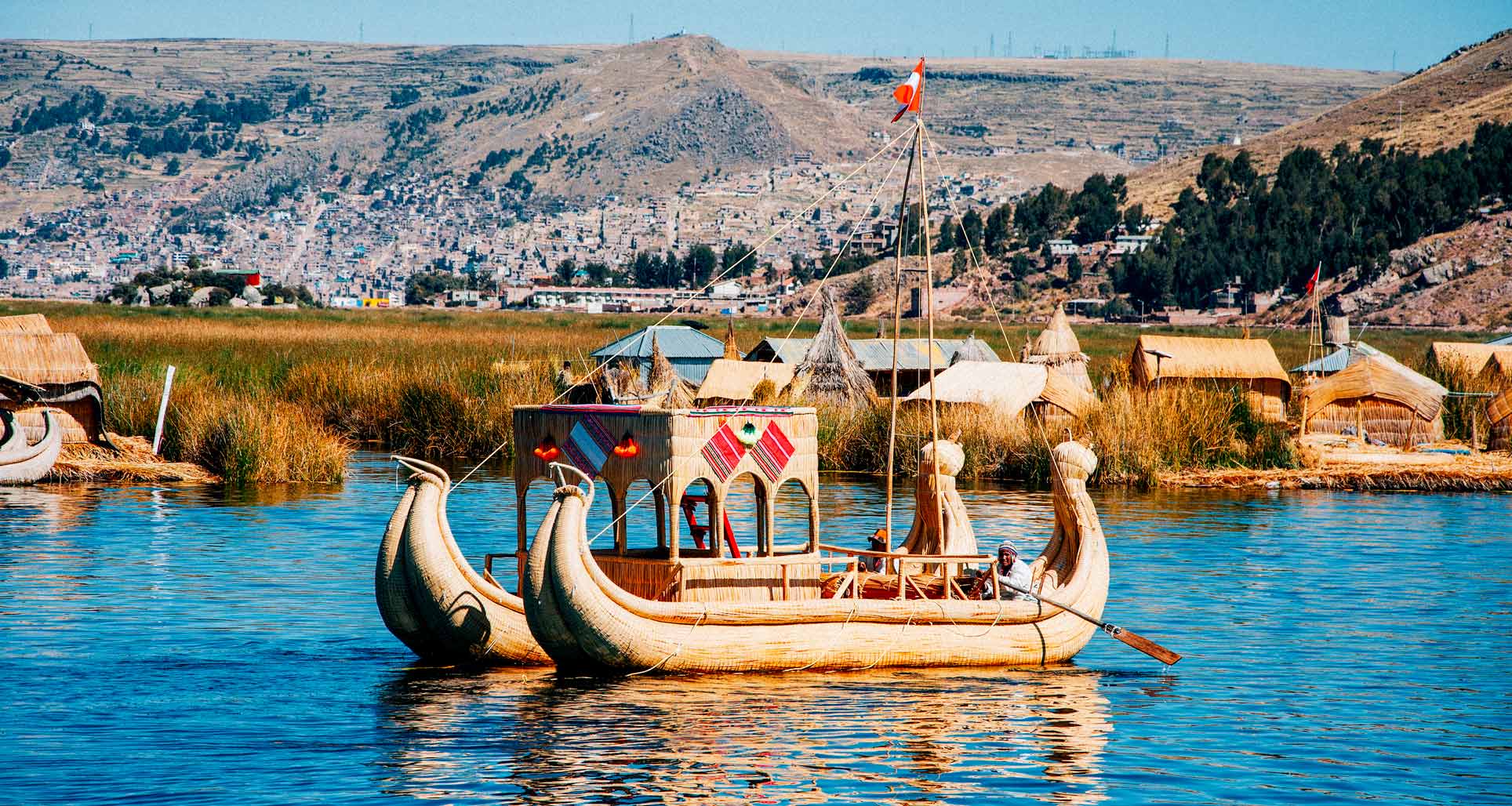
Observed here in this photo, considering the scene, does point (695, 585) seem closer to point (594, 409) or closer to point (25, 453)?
point (594, 409)

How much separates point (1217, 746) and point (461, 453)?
73.7ft

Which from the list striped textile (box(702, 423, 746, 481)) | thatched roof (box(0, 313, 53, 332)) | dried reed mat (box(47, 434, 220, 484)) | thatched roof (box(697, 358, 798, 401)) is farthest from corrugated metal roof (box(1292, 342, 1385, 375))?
striped textile (box(702, 423, 746, 481))

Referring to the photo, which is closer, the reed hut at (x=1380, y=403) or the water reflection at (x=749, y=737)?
the water reflection at (x=749, y=737)

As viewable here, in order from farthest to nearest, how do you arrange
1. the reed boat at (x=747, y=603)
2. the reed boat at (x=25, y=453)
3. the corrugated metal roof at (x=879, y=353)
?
the corrugated metal roof at (x=879, y=353), the reed boat at (x=25, y=453), the reed boat at (x=747, y=603)

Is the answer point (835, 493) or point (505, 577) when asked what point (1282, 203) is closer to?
point (835, 493)

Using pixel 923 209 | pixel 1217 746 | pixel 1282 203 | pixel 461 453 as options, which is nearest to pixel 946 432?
pixel 461 453

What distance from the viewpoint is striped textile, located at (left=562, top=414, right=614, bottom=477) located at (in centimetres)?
1466

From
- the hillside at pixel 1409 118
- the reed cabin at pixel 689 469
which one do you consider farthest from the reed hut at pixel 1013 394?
the hillside at pixel 1409 118

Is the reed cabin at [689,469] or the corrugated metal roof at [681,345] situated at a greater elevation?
the corrugated metal roof at [681,345]

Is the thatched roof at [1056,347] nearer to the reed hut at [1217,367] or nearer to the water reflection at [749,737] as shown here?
the reed hut at [1217,367]

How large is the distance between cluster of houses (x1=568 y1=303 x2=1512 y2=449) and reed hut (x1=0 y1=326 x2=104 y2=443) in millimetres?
9128

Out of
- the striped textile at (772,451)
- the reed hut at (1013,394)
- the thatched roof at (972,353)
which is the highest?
the thatched roof at (972,353)

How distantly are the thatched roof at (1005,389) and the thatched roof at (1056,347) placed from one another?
15.4ft

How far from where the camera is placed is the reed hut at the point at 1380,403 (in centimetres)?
3550
